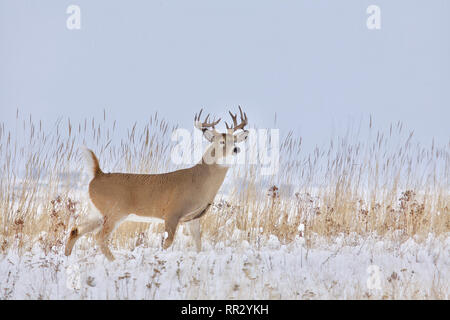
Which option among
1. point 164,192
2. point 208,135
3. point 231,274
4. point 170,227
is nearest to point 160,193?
point 164,192

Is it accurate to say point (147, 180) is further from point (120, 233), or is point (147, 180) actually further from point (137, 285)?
point (137, 285)

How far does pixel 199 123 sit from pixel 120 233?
194 cm

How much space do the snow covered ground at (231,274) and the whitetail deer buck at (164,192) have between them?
353mm

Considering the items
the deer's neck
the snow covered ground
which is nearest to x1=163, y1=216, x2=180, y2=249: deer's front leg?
the snow covered ground

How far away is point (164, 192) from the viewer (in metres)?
6.16

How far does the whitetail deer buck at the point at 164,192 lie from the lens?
5.98 metres

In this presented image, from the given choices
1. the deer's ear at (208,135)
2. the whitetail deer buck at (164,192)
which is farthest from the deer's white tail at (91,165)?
the deer's ear at (208,135)

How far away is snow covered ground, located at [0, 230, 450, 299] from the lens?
466cm

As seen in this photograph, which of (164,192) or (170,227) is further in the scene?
(164,192)

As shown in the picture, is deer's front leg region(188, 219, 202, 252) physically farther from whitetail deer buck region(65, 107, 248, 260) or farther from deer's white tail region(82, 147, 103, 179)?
deer's white tail region(82, 147, 103, 179)

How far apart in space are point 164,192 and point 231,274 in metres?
1.56

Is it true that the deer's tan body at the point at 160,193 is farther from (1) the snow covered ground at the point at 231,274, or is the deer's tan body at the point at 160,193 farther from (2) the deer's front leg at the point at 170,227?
(1) the snow covered ground at the point at 231,274

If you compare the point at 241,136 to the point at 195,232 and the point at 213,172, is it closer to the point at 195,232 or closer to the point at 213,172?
the point at 213,172
